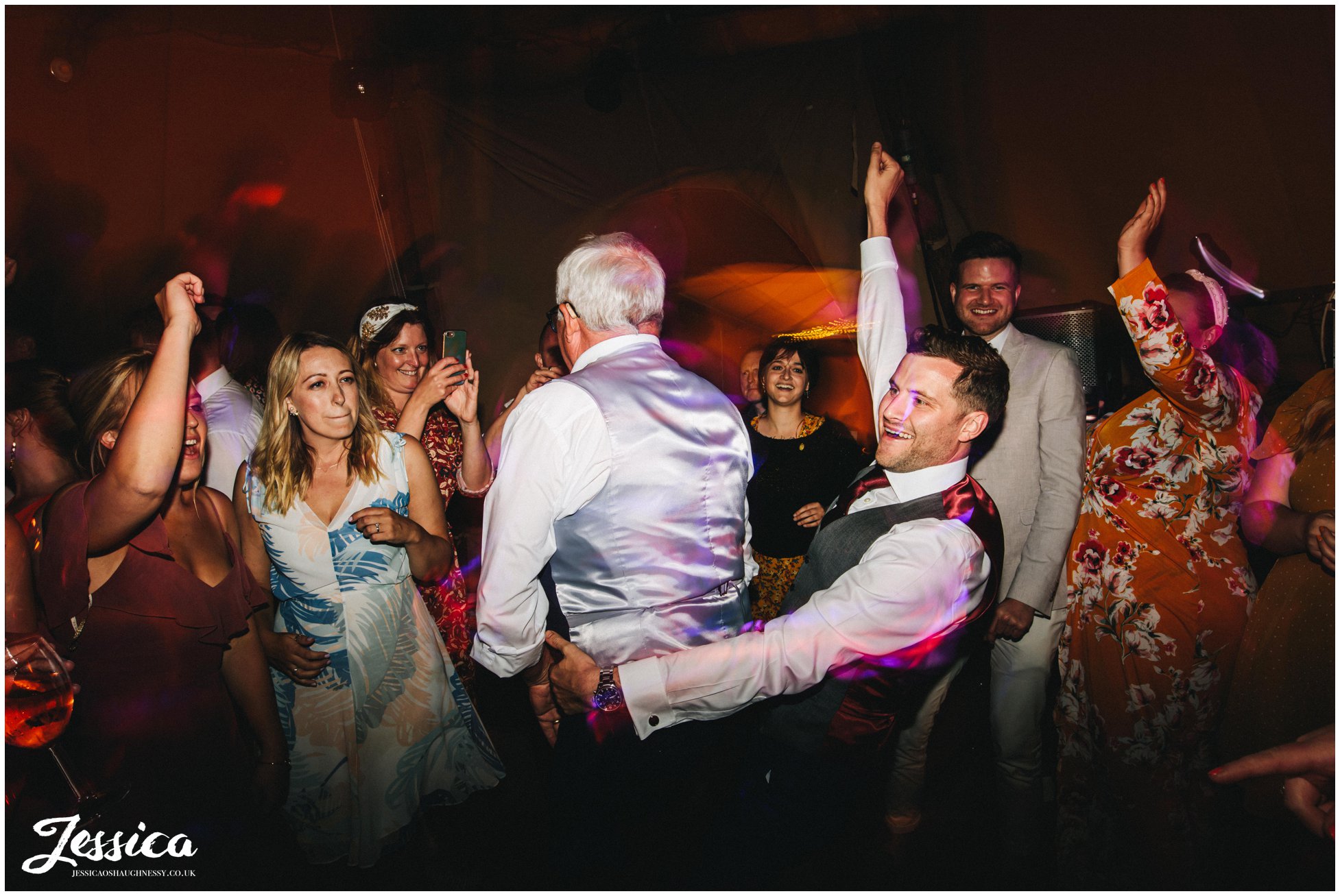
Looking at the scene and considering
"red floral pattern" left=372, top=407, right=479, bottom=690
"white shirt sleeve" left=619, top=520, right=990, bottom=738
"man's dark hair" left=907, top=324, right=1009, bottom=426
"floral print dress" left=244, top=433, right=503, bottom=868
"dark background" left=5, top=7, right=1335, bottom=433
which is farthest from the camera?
"dark background" left=5, top=7, right=1335, bottom=433

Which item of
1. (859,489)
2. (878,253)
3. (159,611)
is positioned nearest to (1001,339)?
(878,253)

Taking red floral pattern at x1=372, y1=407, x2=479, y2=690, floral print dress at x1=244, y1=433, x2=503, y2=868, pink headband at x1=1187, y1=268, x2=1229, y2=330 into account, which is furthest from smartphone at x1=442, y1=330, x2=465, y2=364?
pink headband at x1=1187, y1=268, x2=1229, y2=330

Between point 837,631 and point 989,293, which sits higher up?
point 989,293

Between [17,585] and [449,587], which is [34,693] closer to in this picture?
[17,585]

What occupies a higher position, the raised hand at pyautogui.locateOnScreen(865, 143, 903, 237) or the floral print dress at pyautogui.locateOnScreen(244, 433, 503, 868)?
the raised hand at pyautogui.locateOnScreen(865, 143, 903, 237)

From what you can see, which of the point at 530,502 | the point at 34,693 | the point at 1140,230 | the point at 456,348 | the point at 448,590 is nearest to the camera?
the point at 34,693

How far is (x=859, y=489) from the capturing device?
1.60 m

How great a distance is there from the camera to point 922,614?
1.26 metres

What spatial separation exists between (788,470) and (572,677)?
1624 mm

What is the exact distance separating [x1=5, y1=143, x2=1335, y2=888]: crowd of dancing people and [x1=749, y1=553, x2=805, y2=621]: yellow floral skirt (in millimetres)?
689

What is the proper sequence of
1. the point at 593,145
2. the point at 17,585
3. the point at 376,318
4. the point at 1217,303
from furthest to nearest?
the point at 593,145
the point at 376,318
the point at 1217,303
the point at 17,585

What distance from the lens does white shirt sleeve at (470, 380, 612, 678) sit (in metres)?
1.32

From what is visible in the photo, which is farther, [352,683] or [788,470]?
[788,470]

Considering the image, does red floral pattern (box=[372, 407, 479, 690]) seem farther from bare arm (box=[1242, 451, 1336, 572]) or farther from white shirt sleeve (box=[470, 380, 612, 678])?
bare arm (box=[1242, 451, 1336, 572])
